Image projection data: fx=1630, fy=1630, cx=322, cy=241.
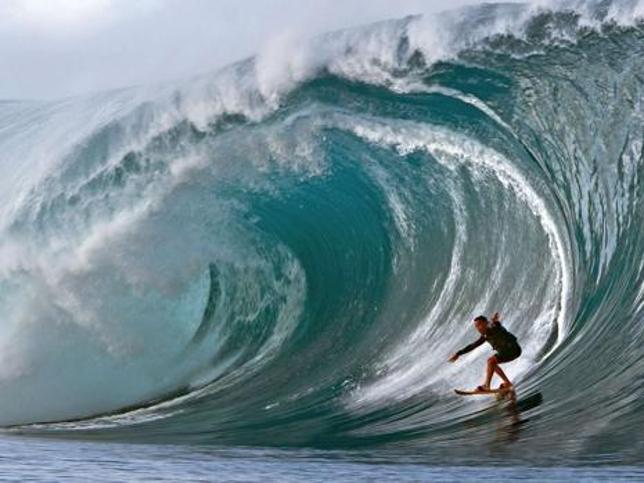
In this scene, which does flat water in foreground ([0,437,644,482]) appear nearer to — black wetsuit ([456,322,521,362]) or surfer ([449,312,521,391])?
surfer ([449,312,521,391])

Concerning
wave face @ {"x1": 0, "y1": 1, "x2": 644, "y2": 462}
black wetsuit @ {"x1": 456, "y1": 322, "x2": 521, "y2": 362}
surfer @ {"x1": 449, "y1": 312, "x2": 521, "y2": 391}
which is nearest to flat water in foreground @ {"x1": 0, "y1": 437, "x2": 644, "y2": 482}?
wave face @ {"x1": 0, "y1": 1, "x2": 644, "y2": 462}

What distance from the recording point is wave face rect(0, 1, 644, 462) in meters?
14.1

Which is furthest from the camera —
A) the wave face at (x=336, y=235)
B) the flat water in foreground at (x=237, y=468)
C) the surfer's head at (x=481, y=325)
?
the wave face at (x=336, y=235)

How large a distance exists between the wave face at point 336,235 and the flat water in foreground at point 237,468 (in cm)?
137

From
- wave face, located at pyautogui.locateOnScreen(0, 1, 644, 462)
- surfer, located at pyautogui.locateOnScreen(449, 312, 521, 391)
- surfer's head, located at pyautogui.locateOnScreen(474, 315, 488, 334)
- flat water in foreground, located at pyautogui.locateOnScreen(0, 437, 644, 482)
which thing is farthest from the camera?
wave face, located at pyautogui.locateOnScreen(0, 1, 644, 462)

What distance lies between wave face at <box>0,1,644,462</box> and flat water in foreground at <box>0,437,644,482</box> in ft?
4.48

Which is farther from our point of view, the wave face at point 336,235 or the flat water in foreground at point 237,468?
the wave face at point 336,235

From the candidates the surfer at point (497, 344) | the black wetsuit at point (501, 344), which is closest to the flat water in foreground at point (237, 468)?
the surfer at point (497, 344)

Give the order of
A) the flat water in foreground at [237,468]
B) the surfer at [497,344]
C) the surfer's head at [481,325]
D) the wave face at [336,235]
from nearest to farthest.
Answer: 1. the flat water in foreground at [237,468]
2. the surfer at [497,344]
3. the surfer's head at [481,325]
4. the wave face at [336,235]

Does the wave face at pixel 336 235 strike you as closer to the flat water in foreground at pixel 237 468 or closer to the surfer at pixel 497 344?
the surfer at pixel 497 344

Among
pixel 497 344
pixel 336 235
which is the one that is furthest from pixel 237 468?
pixel 336 235

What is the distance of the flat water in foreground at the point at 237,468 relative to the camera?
30.2 ft

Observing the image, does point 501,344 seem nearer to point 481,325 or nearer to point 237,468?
point 481,325

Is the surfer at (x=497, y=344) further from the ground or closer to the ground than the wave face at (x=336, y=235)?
closer to the ground
